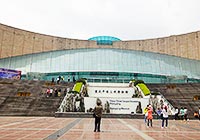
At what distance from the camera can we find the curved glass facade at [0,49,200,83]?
156 ft

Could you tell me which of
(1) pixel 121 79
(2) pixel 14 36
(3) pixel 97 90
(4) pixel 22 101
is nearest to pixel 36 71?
(2) pixel 14 36

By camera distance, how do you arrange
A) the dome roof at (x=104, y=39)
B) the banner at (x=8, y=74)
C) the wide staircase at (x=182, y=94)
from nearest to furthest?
the wide staircase at (x=182, y=94)
the banner at (x=8, y=74)
the dome roof at (x=104, y=39)

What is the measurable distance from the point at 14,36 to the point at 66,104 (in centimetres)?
3599

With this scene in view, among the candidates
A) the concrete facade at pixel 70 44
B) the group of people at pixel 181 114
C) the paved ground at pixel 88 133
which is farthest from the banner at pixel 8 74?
the group of people at pixel 181 114

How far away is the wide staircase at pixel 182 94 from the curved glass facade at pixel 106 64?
15637 mm

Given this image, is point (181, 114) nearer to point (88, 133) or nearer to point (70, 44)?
point (88, 133)

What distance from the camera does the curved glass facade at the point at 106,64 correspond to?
156ft

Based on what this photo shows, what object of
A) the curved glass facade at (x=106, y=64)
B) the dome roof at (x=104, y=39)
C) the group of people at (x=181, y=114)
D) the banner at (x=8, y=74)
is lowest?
the group of people at (x=181, y=114)

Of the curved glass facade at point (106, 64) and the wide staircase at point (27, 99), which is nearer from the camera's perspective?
the wide staircase at point (27, 99)

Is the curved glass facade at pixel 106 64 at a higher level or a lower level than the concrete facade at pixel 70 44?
lower

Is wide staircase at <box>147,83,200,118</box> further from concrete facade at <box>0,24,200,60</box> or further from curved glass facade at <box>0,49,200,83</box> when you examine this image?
concrete facade at <box>0,24,200,60</box>

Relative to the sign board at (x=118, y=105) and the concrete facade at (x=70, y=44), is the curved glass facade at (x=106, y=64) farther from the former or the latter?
→ the sign board at (x=118, y=105)

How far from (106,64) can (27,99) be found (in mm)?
26174

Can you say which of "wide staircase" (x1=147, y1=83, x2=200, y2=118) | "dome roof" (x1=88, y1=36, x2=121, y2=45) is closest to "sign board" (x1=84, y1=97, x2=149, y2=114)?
"wide staircase" (x1=147, y1=83, x2=200, y2=118)
